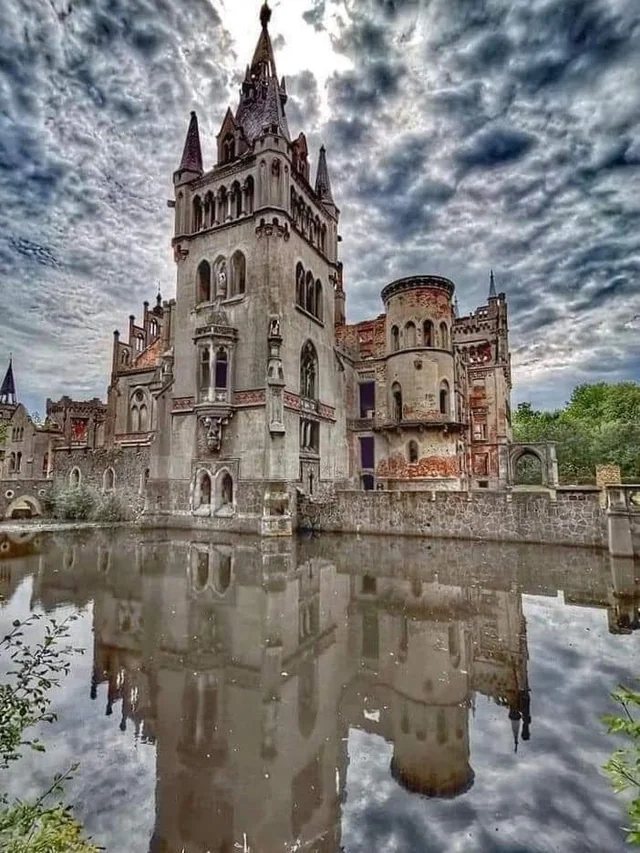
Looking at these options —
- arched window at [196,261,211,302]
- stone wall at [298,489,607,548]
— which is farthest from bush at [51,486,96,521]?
stone wall at [298,489,607,548]

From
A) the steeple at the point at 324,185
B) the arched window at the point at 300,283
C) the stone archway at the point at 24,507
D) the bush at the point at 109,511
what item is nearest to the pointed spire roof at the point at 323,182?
the steeple at the point at 324,185

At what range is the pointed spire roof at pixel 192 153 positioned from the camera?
25734 millimetres

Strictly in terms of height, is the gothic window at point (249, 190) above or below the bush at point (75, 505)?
above

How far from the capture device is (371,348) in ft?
98.8

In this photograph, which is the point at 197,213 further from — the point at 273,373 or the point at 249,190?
the point at 273,373

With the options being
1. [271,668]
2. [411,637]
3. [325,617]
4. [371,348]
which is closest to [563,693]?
[411,637]

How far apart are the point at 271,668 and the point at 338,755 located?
2.14m

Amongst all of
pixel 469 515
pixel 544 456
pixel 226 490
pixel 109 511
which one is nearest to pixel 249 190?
pixel 226 490

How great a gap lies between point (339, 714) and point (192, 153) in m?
29.1

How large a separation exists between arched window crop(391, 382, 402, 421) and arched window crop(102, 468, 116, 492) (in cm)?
1730

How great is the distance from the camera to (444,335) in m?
27.5

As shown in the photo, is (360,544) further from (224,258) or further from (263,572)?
(224,258)

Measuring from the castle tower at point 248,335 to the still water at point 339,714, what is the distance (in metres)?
11.1

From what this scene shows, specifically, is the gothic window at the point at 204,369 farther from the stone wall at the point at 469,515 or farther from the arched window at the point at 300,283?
the stone wall at the point at 469,515
